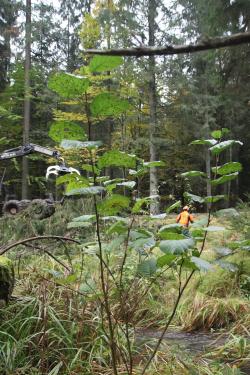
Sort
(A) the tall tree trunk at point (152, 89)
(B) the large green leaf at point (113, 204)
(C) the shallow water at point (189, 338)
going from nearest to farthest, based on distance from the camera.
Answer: (B) the large green leaf at point (113, 204) < (C) the shallow water at point (189, 338) < (A) the tall tree trunk at point (152, 89)

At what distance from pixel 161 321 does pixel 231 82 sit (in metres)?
9.38

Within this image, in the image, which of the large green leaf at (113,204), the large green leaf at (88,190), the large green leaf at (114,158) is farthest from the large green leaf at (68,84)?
the large green leaf at (113,204)

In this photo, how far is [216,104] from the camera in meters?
20.4

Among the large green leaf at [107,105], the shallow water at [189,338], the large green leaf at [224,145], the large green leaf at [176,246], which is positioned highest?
the large green leaf at [107,105]

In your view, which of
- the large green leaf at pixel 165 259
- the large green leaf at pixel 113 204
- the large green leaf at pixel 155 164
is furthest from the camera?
the large green leaf at pixel 155 164

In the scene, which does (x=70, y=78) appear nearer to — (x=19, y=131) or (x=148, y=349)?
(x=148, y=349)

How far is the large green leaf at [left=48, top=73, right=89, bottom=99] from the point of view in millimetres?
1894

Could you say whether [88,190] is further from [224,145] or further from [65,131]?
[224,145]

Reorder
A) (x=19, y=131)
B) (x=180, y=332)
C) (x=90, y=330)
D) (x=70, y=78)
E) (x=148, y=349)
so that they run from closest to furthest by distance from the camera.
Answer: (x=70, y=78) → (x=90, y=330) → (x=148, y=349) → (x=180, y=332) → (x=19, y=131)

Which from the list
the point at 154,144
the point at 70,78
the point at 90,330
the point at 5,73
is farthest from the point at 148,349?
the point at 5,73

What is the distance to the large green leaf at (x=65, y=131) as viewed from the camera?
2062 millimetres

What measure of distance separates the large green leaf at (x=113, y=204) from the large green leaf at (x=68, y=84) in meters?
0.58

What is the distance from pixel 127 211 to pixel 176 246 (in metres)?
2.40

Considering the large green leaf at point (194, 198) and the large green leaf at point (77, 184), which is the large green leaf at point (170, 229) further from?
the large green leaf at point (77, 184)
